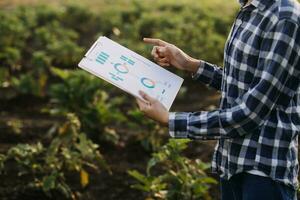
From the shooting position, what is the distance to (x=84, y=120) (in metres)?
5.24

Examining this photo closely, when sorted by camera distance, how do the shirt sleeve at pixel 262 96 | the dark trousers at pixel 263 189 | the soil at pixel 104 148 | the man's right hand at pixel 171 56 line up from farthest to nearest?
the soil at pixel 104 148, the man's right hand at pixel 171 56, the dark trousers at pixel 263 189, the shirt sleeve at pixel 262 96

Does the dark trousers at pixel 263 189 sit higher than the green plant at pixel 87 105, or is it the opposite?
the dark trousers at pixel 263 189

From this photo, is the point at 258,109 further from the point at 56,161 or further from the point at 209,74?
the point at 56,161

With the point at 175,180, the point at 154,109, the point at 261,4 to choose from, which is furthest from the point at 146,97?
the point at 175,180

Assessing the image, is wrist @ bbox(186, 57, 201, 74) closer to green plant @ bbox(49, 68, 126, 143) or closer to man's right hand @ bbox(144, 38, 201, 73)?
man's right hand @ bbox(144, 38, 201, 73)

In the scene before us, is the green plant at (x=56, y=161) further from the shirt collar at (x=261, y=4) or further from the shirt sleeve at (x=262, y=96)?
the shirt collar at (x=261, y=4)

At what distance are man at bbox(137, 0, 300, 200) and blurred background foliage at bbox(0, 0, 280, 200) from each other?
1.29 meters

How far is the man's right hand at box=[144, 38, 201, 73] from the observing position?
2.77 metres

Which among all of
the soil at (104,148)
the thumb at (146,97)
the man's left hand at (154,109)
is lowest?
the soil at (104,148)

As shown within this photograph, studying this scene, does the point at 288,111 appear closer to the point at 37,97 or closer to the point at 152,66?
the point at 152,66

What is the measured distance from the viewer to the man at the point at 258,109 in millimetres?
2229

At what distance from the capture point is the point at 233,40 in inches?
95.1

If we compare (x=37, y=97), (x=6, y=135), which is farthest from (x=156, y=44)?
(x=37, y=97)

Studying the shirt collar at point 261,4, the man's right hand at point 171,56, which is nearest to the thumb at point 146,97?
the man's right hand at point 171,56
